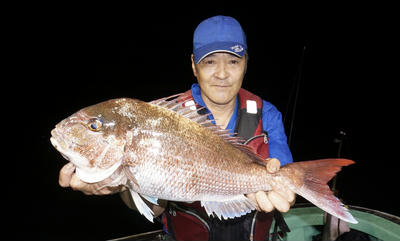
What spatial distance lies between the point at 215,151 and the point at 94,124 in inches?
31.9

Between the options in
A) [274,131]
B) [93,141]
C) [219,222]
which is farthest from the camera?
[274,131]

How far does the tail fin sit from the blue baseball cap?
1.14 m

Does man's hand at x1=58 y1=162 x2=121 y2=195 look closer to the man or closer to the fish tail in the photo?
the man

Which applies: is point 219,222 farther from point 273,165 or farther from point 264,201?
point 273,165

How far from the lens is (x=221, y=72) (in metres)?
2.15

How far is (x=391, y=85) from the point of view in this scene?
65.8ft

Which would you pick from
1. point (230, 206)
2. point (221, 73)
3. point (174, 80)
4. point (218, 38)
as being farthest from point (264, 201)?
point (174, 80)

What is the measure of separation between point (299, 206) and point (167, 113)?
263 centimetres

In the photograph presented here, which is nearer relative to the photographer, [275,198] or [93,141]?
[93,141]

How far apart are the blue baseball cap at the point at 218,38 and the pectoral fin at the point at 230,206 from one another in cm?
124

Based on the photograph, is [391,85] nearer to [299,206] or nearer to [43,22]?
[299,206]

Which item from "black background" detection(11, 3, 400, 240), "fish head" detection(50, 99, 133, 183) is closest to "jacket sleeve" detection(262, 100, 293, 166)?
"black background" detection(11, 3, 400, 240)

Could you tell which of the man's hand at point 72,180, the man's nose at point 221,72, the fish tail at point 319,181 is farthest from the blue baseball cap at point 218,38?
the man's hand at point 72,180

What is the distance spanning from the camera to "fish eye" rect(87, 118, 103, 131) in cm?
150
